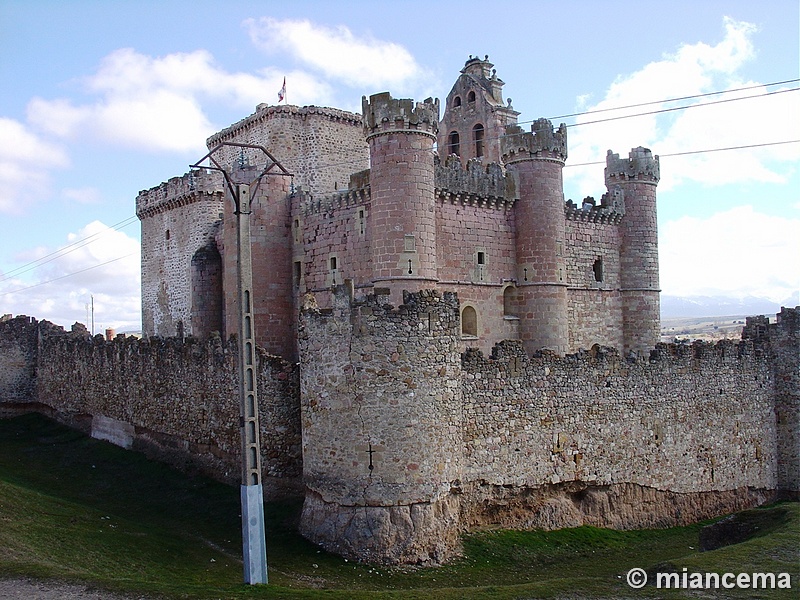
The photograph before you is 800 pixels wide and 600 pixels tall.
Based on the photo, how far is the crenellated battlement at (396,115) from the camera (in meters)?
22.1

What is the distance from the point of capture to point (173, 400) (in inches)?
920

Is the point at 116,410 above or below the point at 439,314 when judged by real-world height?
below

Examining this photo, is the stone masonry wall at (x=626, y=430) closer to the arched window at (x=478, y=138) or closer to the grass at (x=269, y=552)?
the grass at (x=269, y=552)

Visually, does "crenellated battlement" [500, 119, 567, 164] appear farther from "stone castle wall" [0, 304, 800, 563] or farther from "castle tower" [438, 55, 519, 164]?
"stone castle wall" [0, 304, 800, 563]

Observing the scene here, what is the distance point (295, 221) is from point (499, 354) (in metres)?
10.4

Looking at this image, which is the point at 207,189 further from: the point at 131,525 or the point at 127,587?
the point at 127,587

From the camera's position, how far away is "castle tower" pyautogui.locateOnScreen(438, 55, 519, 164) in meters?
30.5

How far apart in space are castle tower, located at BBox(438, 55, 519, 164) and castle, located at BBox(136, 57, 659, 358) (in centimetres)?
6

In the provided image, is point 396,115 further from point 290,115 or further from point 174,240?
point 174,240

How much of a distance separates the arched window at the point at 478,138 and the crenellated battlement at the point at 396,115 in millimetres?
8908

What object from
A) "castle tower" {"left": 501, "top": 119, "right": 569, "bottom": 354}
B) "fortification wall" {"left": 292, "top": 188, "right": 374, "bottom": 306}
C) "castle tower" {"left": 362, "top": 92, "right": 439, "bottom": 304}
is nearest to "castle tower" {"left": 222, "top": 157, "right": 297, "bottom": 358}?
"fortification wall" {"left": 292, "top": 188, "right": 374, "bottom": 306}

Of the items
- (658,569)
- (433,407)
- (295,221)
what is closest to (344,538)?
(433,407)

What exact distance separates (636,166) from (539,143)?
6.49 meters

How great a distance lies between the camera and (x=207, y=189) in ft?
111
